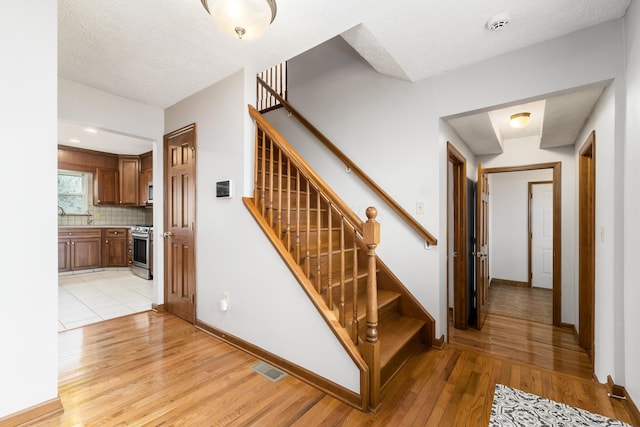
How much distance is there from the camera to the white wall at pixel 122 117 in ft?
9.28

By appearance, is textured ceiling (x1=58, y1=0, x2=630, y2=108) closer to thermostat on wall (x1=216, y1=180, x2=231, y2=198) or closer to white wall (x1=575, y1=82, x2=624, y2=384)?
white wall (x1=575, y1=82, x2=624, y2=384)

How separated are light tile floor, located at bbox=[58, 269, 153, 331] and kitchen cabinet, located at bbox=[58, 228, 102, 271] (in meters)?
0.24

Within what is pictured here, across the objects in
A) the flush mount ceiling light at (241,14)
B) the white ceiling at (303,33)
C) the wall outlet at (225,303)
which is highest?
the white ceiling at (303,33)

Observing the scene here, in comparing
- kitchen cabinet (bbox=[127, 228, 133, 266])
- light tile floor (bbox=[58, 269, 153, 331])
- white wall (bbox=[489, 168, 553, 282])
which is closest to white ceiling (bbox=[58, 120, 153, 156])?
kitchen cabinet (bbox=[127, 228, 133, 266])

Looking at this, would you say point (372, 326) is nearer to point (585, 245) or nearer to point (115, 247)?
point (585, 245)

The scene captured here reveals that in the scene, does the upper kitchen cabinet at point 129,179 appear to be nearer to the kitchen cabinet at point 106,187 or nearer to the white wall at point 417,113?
the kitchen cabinet at point 106,187

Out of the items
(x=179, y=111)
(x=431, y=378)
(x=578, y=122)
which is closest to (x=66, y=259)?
(x=179, y=111)

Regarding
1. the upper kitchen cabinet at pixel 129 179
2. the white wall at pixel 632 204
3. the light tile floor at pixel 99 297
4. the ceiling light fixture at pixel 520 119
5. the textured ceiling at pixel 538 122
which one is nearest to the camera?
the white wall at pixel 632 204

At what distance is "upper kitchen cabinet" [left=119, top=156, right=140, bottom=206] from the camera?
250 inches

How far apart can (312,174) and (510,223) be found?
210 inches

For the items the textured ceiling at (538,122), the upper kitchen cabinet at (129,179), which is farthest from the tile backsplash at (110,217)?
the textured ceiling at (538,122)

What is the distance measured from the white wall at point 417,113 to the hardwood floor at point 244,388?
22.6 inches

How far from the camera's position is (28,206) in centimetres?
160

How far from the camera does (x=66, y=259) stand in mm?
5594
